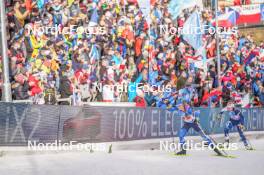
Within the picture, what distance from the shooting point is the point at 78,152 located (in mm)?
13336

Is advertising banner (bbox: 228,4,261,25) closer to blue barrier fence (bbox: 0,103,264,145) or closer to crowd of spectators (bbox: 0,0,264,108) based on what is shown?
crowd of spectators (bbox: 0,0,264,108)

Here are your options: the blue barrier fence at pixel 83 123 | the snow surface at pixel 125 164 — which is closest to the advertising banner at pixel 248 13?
the blue barrier fence at pixel 83 123

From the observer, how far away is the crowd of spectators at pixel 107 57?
50.1ft

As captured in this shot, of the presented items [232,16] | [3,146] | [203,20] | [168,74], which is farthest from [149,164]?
[232,16]

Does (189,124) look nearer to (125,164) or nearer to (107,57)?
(125,164)

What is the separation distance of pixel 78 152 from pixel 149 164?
2947mm

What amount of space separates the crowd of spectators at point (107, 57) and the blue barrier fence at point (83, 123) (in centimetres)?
89

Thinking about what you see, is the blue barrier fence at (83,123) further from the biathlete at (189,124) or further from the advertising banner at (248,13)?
the advertising banner at (248,13)

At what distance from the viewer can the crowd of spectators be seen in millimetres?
15273

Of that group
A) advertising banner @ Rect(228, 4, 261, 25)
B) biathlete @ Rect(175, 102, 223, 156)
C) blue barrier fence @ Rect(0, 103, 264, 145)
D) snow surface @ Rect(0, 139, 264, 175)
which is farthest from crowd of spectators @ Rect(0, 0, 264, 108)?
advertising banner @ Rect(228, 4, 261, 25)

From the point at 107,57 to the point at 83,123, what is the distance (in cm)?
398

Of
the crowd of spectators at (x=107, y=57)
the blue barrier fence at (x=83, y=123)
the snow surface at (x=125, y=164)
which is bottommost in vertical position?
the snow surface at (x=125, y=164)

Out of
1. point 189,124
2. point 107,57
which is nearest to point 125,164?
point 189,124

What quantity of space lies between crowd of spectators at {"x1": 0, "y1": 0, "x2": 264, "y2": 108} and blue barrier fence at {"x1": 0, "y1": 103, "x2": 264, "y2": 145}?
89cm
